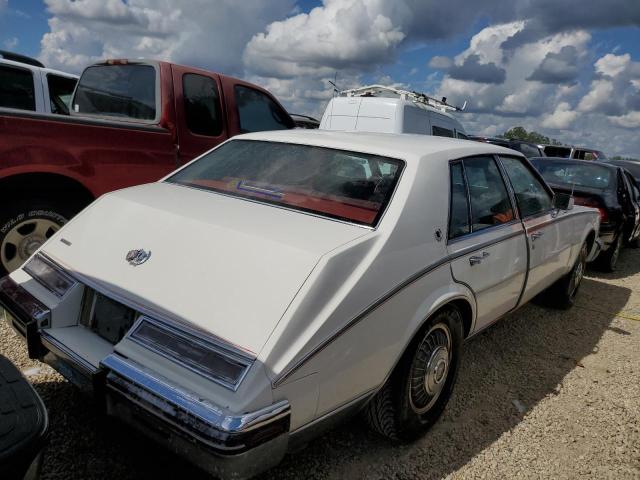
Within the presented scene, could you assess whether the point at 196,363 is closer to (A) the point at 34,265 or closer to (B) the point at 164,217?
(B) the point at 164,217

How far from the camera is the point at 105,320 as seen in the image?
2.28 metres

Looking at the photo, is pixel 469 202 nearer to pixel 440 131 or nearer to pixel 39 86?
pixel 39 86

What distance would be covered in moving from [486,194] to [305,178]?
1218 mm

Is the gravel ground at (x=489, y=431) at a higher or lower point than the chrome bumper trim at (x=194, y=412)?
lower

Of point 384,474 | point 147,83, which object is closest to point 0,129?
point 147,83

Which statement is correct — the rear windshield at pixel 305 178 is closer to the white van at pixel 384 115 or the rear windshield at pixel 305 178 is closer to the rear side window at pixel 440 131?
the white van at pixel 384 115

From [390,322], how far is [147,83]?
12.2ft

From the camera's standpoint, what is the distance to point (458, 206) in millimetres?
2822

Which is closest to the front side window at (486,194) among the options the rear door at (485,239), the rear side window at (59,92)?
the rear door at (485,239)

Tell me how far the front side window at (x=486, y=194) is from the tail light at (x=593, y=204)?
3761 millimetres

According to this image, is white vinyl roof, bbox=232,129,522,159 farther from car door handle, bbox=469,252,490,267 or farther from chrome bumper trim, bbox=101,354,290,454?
chrome bumper trim, bbox=101,354,290,454

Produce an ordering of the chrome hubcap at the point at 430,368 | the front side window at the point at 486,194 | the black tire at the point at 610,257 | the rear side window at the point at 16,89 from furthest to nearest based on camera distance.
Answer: the black tire at the point at 610,257
the rear side window at the point at 16,89
the front side window at the point at 486,194
the chrome hubcap at the point at 430,368

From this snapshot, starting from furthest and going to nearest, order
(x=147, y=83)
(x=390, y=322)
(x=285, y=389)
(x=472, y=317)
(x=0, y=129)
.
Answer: (x=147, y=83) < (x=0, y=129) < (x=472, y=317) < (x=390, y=322) < (x=285, y=389)

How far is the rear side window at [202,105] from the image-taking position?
480cm
